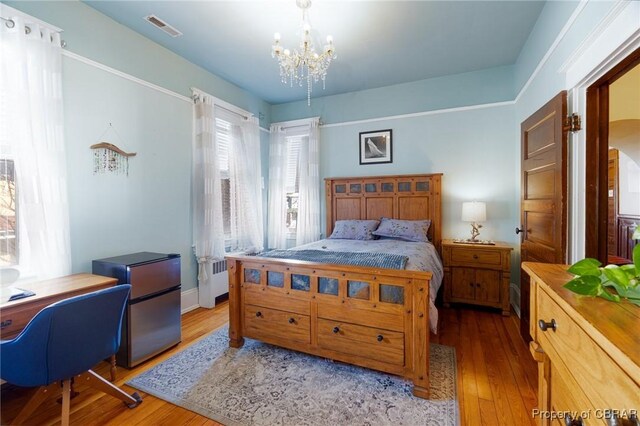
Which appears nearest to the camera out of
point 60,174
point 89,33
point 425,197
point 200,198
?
point 60,174

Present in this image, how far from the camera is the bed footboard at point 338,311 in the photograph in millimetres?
1775

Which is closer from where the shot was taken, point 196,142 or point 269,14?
point 269,14

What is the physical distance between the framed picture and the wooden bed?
2.55 metres

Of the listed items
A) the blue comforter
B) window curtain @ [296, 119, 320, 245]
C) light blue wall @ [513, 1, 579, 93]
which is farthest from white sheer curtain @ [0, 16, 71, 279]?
light blue wall @ [513, 1, 579, 93]

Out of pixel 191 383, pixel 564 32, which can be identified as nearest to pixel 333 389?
pixel 191 383

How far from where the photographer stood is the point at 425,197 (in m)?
3.73

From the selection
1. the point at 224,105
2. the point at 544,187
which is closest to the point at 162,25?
the point at 224,105

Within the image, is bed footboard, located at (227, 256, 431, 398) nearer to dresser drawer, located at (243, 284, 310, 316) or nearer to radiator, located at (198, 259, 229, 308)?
dresser drawer, located at (243, 284, 310, 316)

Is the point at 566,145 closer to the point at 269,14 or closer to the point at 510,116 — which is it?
the point at 510,116

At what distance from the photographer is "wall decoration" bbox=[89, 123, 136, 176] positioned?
241 cm

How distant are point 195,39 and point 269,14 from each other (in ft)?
3.09

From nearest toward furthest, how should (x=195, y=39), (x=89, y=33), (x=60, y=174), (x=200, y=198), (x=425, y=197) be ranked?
(x=60, y=174) < (x=89, y=33) < (x=195, y=39) < (x=200, y=198) < (x=425, y=197)

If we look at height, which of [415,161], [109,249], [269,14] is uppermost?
[269,14]

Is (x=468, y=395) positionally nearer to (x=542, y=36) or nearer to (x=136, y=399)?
(x=136, y=399)
